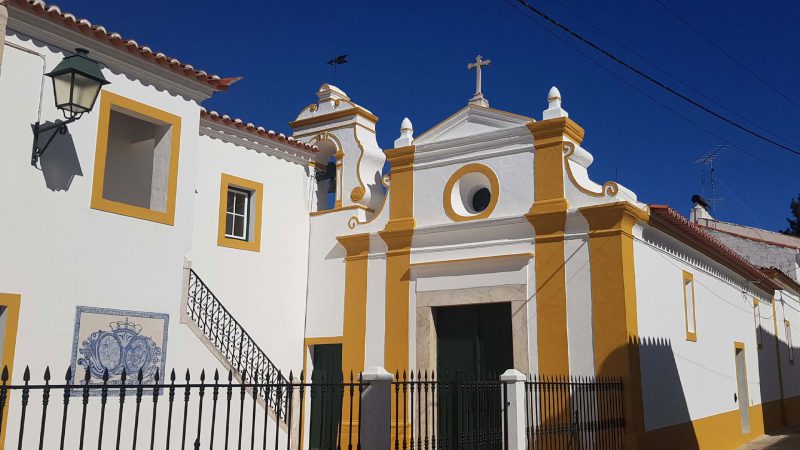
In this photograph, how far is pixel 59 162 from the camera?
839cm

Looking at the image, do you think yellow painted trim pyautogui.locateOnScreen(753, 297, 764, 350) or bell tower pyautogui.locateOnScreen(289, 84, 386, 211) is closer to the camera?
bell tower pyautogui.locateOnScreen(289, 84, 386, 211)

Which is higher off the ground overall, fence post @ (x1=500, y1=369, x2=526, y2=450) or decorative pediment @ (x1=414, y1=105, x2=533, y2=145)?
decorative pediment @ (x1=414, y1=105, x2=533, y2=145)

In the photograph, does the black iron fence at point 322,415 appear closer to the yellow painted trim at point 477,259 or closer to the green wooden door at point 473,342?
the green wooden door at point 473,342

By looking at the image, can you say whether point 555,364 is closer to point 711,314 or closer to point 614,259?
point 614,259

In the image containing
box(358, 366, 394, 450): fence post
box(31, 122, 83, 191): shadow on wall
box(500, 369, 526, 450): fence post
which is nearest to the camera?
box(358, 366, 394, 450): fence post

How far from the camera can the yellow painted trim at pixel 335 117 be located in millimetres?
15125

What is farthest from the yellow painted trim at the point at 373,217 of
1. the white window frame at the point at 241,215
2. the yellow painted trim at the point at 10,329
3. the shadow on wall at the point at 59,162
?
the yellow painted trim at the point at 10,329

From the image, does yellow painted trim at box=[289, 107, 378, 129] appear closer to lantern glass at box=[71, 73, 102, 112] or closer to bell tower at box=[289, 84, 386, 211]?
bell tower at box=[289, 84, 386, 211]

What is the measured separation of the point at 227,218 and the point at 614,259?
21.6ft

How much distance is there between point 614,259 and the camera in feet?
36.8

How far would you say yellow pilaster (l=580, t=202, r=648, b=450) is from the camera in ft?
35.6

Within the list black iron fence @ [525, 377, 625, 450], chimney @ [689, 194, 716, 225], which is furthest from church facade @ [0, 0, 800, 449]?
chimney @ [689, 194, 716, 225]

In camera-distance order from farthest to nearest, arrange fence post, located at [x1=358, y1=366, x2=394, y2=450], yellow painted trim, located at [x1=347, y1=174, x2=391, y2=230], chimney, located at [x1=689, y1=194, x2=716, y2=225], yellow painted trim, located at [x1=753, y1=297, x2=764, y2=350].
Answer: chimney, located at [x1=689, y1=194, x2=716, y2=225] → yellow painted trim, located at [x1=753, y1=297, x2=764, y2=350] → yellow painted trim, located at [x1=347, y1=174, x2=391, y2=230] → fence post, located at [x1=358, y1=366, x2=394, y2=450]

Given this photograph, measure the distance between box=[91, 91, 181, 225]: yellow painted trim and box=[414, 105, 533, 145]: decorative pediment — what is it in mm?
5317
